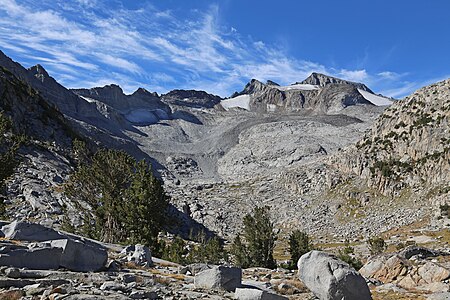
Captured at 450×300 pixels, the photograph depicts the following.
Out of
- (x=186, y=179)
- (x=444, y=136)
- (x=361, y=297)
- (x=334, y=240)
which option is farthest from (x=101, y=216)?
(x=186, y=179)

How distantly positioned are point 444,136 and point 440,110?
321 inches

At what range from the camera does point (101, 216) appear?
40.1 m

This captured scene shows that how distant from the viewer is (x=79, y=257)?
48.2 feet

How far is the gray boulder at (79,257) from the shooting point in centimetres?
1435

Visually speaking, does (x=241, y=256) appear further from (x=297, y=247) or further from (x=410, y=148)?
(x=410, y=148)

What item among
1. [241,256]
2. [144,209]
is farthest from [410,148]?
[144,209]

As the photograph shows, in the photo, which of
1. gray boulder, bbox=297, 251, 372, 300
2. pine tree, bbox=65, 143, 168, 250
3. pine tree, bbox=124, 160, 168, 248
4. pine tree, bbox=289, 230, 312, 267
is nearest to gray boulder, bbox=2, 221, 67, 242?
gray boulder, bbox=297, 251, 372, 300

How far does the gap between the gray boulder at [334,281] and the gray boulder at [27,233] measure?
443 inches

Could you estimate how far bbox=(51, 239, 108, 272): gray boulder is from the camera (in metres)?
14.4

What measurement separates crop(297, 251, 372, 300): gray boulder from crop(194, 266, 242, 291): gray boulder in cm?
267

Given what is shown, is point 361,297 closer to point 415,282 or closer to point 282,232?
point 415,282

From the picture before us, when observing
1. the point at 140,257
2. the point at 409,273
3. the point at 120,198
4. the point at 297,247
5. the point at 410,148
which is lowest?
the point at 140,257

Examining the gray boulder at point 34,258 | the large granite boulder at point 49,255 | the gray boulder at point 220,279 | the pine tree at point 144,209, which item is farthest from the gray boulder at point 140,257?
the pine tree at point 144,209

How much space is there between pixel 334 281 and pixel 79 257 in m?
8.85
